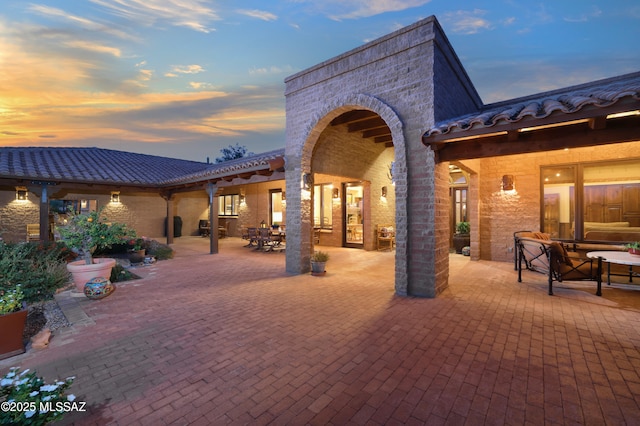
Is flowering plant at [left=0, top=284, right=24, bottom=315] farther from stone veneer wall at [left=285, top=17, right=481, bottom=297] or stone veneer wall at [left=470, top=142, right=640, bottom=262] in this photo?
stone veneer wall at [left=470, top=142, right=640, bottom=262]

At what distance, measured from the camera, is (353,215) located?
11.9 meters

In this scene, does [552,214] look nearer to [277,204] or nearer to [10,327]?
[10,327]

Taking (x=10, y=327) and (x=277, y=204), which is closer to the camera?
(x=10, y=327)

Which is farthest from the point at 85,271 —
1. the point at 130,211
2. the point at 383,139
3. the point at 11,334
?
the point at 130,211

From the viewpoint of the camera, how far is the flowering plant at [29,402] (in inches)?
53.4

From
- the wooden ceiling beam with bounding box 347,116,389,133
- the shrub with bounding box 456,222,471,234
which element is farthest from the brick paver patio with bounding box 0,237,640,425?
the wooden ceiling beam with bounding box 347,116,389,133

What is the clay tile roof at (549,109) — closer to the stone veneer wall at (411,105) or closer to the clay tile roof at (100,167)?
the stone veneer wall at (411,105)

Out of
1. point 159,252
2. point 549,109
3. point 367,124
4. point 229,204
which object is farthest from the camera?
point 229,204

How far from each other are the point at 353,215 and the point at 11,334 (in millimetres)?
10386

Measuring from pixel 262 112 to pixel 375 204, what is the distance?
723cm

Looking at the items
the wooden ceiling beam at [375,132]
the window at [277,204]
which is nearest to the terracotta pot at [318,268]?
the wooden ceiling beam at [375,132]

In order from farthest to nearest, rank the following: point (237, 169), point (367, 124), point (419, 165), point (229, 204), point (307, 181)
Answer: point (229, 204)
point (237, 169)
point (367, 124)
point (307, 181)
point (419, 165)

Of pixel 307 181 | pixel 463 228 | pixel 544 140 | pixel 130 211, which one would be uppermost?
pixel 544 140

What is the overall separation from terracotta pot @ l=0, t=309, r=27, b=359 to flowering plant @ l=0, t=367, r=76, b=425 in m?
1.85
